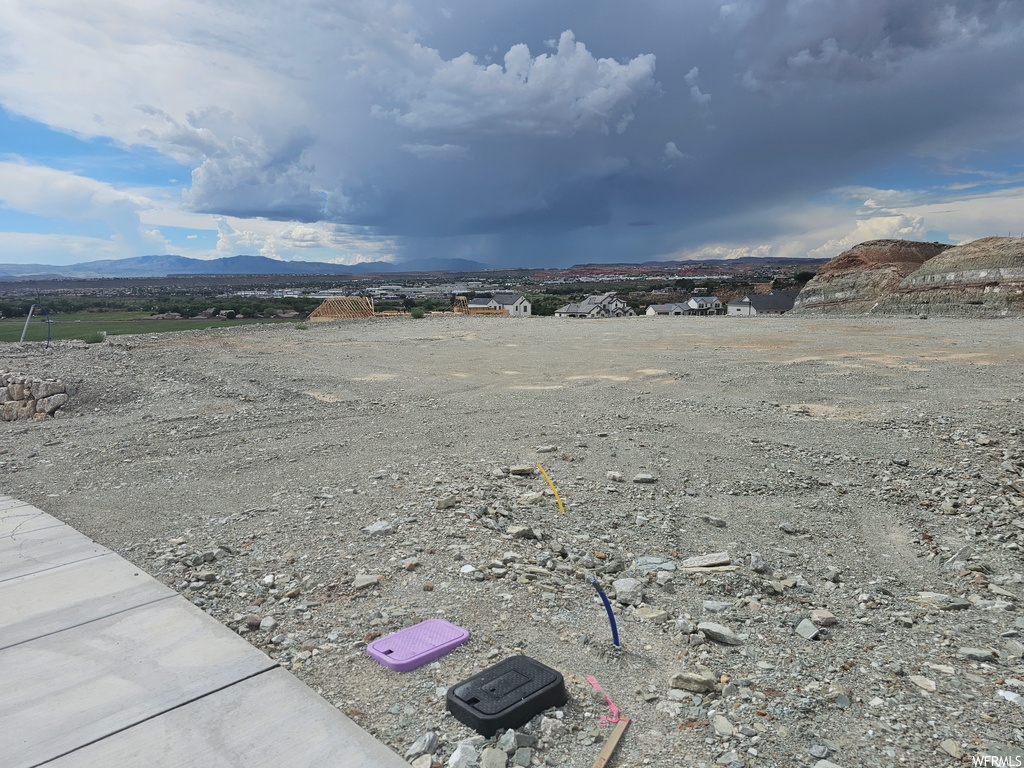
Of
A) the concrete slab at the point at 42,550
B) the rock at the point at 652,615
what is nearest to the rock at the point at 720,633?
the rock at the point at 652,615

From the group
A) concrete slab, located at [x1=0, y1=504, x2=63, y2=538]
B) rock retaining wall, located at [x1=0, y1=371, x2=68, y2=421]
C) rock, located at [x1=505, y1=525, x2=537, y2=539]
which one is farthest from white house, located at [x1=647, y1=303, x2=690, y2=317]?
concrete slab, located at [x1=0, y1=504, x2=63, y2=538]

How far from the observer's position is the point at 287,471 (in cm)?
815

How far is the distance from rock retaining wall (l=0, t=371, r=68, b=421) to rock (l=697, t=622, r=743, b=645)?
1449 centimetres

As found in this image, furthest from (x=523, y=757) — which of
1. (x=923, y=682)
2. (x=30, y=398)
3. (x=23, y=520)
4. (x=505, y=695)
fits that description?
(x=30, y=398)

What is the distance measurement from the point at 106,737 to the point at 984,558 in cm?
729

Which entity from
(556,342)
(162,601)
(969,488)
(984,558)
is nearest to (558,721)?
(162,601)

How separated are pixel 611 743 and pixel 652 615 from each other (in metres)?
1.56

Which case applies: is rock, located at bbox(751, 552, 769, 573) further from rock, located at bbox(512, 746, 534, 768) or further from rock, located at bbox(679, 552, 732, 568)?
rock, located at bbox(512, 746, 534, 768)

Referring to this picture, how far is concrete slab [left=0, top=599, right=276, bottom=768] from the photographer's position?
10.6 ft

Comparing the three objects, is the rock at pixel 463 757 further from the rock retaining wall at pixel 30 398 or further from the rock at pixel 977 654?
the rock retaining wall at pixel 30 398

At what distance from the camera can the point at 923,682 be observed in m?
3.71

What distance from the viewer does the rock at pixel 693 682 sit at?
11.9ft

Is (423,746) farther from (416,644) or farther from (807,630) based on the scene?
(807,630)

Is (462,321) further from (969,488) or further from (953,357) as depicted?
(969,488)
